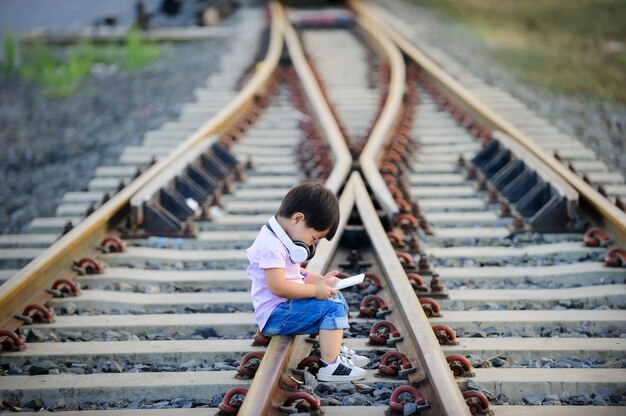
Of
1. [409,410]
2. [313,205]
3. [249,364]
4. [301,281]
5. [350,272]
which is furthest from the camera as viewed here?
[350,272]

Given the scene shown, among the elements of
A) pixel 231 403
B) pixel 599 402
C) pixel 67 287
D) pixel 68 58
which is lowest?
pixel 231 403

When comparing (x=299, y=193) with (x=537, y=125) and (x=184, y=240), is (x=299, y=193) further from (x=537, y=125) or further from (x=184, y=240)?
(x=537, y=125)

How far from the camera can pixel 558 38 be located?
709 inches

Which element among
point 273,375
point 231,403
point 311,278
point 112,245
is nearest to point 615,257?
point 311,278

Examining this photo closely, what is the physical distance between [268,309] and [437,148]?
188 inches

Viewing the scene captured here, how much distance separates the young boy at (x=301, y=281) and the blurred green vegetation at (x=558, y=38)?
9211 mm

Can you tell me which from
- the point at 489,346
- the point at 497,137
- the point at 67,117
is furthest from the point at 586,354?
the point at 67,117

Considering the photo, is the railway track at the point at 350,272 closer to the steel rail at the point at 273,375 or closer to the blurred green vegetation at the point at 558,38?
the steel rail at the point at 273,375

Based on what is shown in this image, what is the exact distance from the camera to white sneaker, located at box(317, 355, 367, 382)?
3.94 meters

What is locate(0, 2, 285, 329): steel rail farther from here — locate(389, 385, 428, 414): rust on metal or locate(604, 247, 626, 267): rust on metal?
locate(604, 247, 626, 267): rust on metal

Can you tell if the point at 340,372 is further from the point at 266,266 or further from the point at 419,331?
the point at 266,266

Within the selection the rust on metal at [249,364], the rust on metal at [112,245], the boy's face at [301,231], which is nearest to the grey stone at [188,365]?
the rust on metal at [249,364]

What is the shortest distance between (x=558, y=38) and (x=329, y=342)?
14965 millimetres

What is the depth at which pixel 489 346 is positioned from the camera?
172 inches
